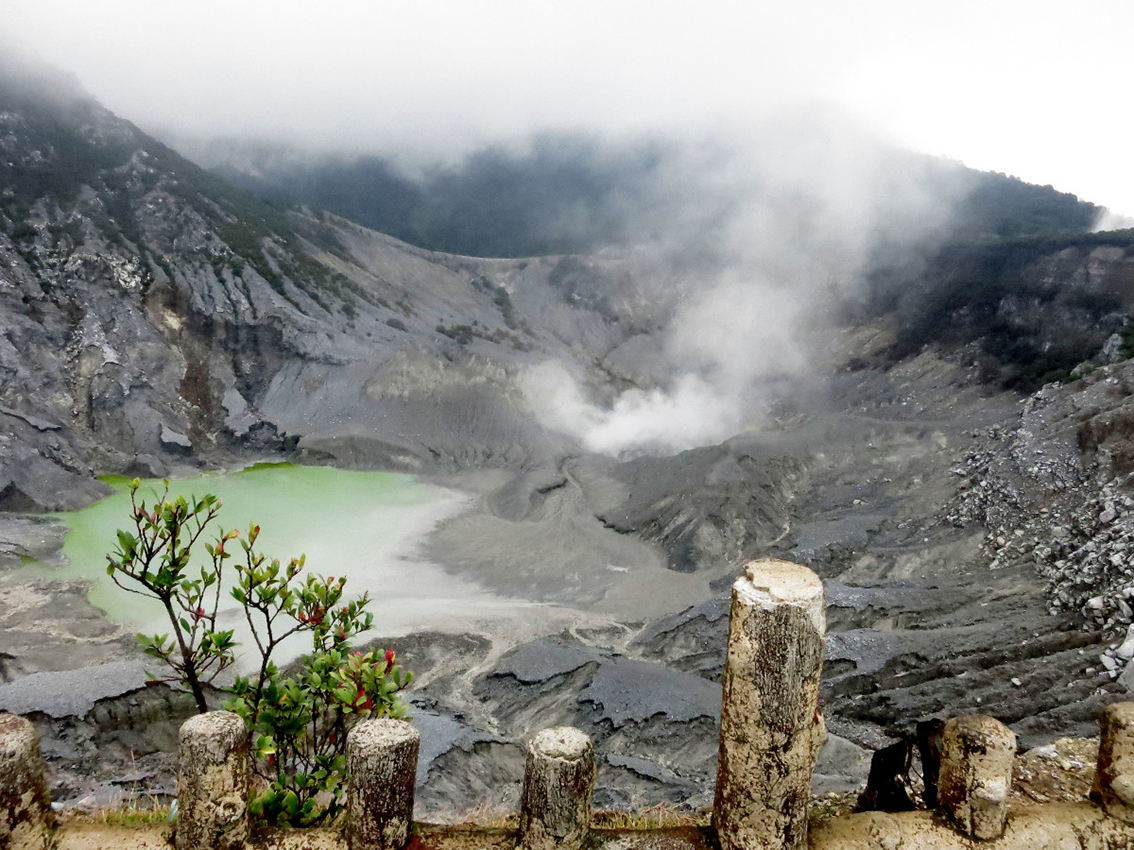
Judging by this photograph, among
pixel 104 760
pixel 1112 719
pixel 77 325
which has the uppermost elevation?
pixel 77 325

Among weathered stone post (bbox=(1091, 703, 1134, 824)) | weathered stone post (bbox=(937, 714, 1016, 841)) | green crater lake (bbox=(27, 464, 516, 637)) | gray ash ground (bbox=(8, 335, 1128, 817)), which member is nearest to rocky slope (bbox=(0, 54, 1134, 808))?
gray ash ground (bbox=(8, 335, 1128, 817))

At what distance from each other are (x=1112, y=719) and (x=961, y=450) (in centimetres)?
3283

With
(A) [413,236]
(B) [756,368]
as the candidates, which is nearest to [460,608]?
(B) [756,368]

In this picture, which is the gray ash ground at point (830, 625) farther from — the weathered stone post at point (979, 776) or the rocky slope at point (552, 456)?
the weathered stone post at point (979, 776)

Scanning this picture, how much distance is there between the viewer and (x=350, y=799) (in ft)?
13.0

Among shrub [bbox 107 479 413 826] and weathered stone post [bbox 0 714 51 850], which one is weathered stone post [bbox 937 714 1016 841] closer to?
shrub [bbox 107 479 413 826]

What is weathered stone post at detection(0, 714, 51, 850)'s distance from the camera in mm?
3717

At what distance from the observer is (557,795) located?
13.1 ft

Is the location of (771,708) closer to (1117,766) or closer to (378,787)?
(378,787)

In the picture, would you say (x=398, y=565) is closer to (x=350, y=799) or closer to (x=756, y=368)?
(x=350, y=799)

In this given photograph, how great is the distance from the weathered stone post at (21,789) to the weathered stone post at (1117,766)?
6.33 m

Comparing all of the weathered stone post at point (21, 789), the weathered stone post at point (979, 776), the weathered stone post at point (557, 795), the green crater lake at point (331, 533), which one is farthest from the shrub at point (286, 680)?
the green crater lake at point (331, 533)

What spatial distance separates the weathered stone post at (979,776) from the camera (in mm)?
4160

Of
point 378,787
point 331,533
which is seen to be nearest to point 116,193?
point 331,533
